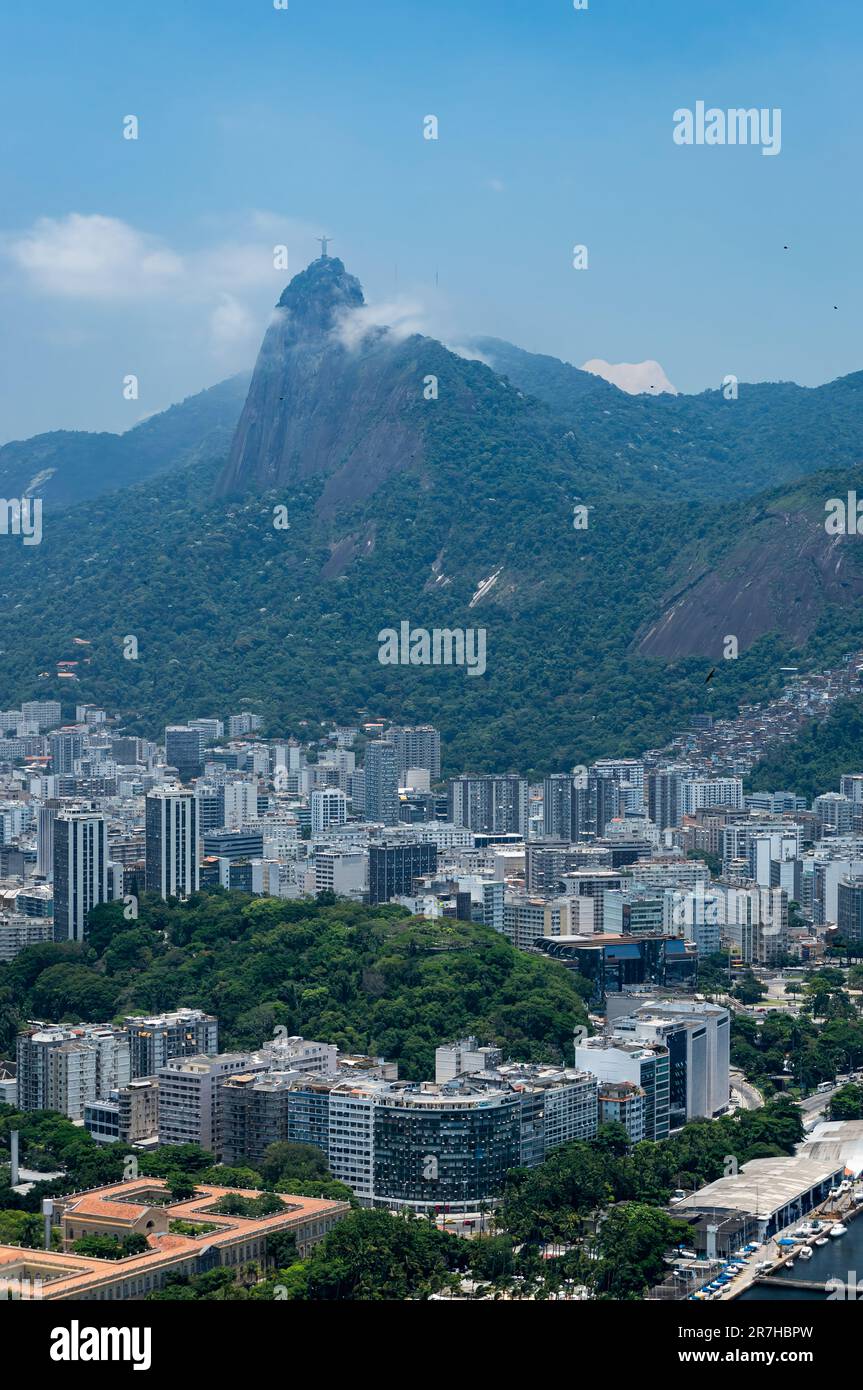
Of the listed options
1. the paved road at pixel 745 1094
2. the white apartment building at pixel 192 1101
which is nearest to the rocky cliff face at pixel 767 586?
the paved road at pixel 745 1094

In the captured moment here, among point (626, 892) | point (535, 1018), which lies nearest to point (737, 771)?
point (626, 892)

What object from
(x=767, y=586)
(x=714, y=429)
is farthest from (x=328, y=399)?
(x=767, y=586)

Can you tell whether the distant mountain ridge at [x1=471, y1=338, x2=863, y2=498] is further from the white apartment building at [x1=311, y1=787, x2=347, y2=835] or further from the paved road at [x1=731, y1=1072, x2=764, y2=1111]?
the paved road at [x1=731, y1=1072, x2=764, y2=1111]

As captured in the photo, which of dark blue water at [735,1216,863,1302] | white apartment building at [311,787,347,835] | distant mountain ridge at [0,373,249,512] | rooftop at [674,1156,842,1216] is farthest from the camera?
distant mountain ridge at [0,373,249,512]

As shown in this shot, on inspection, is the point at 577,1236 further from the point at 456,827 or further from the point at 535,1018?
the point at 456,827

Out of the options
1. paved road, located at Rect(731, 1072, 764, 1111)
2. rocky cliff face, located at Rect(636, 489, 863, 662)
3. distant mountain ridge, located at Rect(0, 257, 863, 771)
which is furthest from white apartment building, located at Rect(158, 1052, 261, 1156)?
rocky cliff face, located at Rect(636, 489, 863, 662)

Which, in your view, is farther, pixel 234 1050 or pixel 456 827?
pixel 456 827
